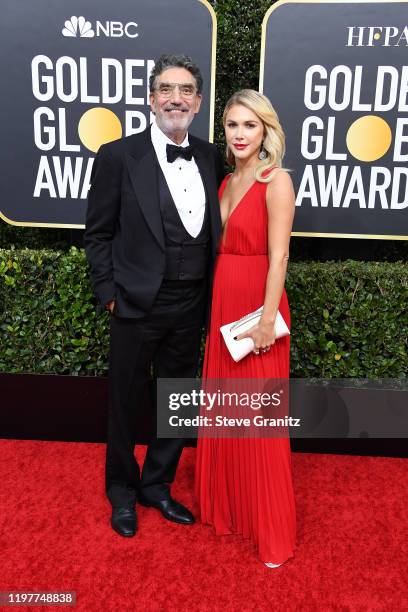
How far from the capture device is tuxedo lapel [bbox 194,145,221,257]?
2.27m

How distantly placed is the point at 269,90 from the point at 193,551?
2.52 m

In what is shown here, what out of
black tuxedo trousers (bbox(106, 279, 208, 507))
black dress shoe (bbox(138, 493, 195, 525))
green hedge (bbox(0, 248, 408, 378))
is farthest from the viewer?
green hedge (bbox(0, 248, 408, 378))

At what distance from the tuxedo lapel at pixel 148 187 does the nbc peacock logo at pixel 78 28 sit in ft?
4.21

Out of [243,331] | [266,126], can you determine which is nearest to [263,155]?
[266,126]

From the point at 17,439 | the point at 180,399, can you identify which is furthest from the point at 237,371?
the point at 17,439

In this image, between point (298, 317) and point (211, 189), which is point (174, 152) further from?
point (298, 317)

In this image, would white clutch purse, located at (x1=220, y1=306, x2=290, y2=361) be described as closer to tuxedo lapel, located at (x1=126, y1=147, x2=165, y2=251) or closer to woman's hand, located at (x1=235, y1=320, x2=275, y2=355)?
woman's hand, located at (x1=235, y1=320, x2=275, y2=355)

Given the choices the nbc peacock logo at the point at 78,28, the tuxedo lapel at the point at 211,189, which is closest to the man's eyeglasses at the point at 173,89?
the tuxedo lapel at the point at 211,189

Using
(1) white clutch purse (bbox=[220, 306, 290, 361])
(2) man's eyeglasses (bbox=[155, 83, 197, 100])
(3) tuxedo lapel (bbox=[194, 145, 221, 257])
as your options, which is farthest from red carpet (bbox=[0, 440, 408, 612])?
(2) man's eyeglasses (bbox=[155, 83, 197, 100])

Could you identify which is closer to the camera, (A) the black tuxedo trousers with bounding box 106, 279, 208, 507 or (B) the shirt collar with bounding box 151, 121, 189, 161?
(B) the shirt collar with bounding box 151, 121, 189, 161

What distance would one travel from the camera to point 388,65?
9.71 ft

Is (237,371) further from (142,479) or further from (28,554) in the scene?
(28,554)

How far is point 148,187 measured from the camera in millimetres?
2211

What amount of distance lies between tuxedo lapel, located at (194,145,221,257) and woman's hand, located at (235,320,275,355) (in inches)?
15.2
